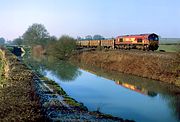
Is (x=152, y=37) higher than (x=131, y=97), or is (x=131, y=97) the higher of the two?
(x=152, y=37)

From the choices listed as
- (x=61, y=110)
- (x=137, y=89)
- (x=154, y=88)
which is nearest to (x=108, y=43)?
(x=137, y=89)

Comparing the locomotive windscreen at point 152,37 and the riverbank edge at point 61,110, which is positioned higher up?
the locomotive windscreen at point 152,37

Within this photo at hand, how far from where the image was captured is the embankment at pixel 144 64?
37.6 meters

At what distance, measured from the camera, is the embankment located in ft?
123

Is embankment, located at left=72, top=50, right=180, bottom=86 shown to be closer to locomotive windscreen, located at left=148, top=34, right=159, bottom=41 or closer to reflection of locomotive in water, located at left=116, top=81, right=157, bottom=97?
reflection of locomotive in water, located at left=116, top=81, right=157, bottom=97

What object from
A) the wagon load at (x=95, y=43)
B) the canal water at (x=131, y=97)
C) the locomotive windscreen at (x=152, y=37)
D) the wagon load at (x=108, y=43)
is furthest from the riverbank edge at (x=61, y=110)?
the wagon load at (x=95, y=43)

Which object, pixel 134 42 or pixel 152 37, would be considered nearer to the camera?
pixel 152 37

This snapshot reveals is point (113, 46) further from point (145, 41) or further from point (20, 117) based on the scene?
point (20, 117)

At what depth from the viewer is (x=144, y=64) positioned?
45.5 metres

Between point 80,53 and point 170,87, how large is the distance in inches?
1763

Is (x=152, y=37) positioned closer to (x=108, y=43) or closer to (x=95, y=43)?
(x=108, y=43)

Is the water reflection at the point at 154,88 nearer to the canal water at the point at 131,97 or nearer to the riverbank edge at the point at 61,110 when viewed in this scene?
the canal water at the point at 131,97

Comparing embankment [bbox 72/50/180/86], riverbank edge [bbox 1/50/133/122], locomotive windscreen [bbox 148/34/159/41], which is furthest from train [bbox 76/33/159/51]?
riverbank edge [bbox 1/50/133/122]

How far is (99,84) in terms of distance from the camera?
125ft
